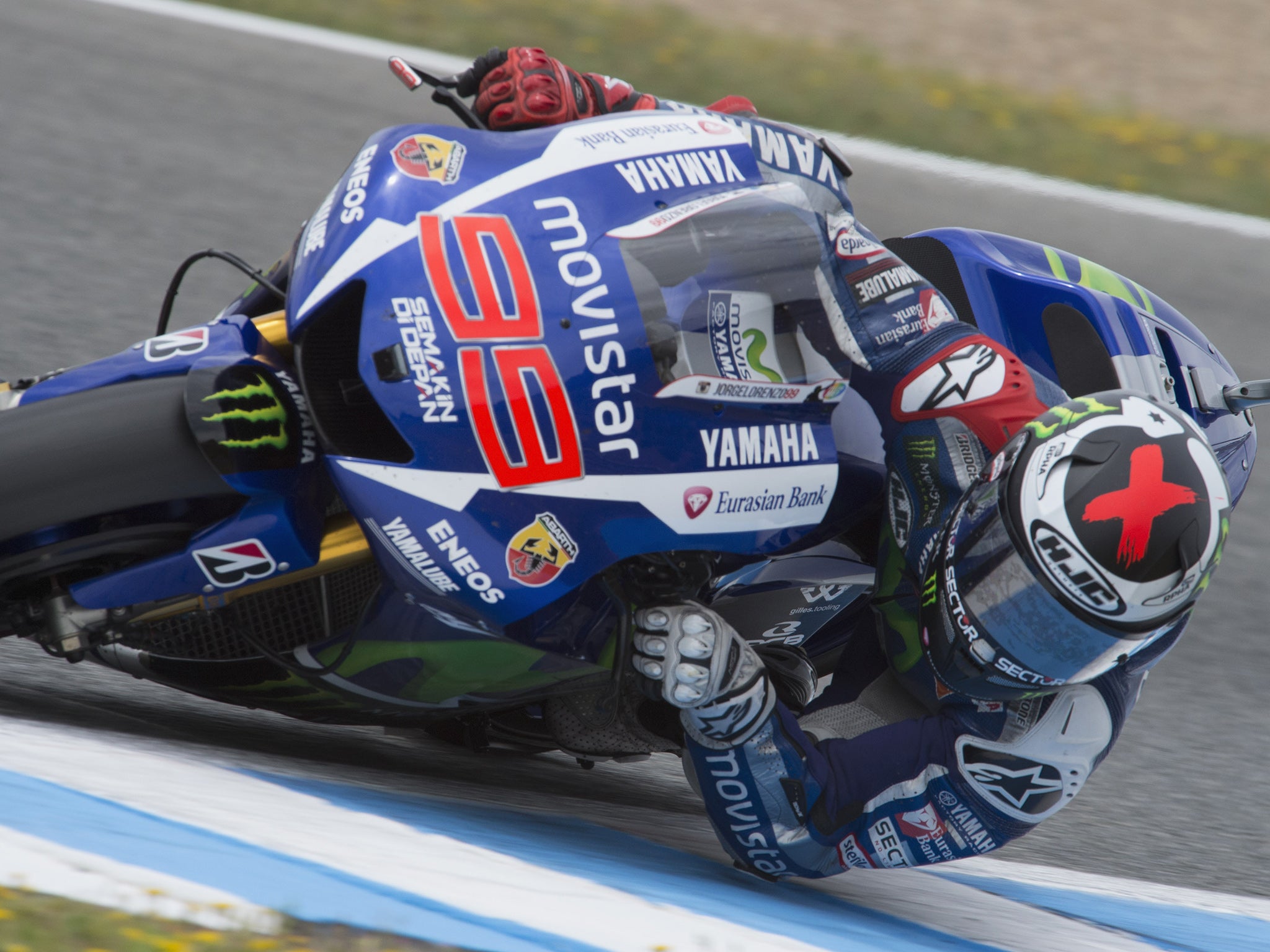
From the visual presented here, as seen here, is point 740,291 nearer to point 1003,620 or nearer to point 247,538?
point 1003,620

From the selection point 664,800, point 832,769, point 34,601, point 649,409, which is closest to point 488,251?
point 649,409

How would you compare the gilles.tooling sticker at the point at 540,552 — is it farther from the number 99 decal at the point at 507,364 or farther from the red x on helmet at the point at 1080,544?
the red x on helmet at the point at 1080,544

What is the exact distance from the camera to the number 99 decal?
1967 millimetres

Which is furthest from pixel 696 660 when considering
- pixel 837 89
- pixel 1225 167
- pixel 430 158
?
pixel 1225 167

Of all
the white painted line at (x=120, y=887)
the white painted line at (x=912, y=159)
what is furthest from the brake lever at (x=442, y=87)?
the white painted line at (x=912, y=159)

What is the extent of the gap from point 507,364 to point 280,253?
128 inches

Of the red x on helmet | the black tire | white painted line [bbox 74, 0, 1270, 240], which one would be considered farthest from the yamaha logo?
white painted line [bbox 74, 0, 1270, 240]

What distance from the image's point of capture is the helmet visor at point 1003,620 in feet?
7.20

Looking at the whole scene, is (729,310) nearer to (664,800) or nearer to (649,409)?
(649,409)

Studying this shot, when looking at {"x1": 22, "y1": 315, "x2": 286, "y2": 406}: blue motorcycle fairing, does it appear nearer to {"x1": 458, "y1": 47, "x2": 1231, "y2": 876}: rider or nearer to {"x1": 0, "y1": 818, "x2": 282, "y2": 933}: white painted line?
{"x1": 458, "y1": 47, "x2": 1231, "y2": 876}: rider

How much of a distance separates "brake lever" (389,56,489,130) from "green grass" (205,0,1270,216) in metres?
4.37

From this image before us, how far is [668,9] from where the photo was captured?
7.72m

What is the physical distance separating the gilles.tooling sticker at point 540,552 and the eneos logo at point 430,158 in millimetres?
511

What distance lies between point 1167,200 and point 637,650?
5.59 metres
